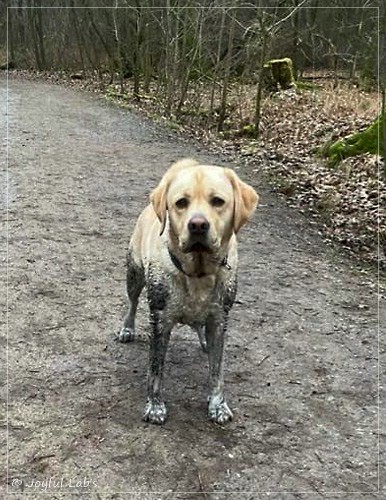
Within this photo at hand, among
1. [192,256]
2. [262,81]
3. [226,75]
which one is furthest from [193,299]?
[262,81]

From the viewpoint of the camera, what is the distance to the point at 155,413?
→ 164 inches

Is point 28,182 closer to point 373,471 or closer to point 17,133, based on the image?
point 17,133

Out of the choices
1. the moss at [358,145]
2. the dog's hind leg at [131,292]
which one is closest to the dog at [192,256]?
the dog's hind leg at [131,292]

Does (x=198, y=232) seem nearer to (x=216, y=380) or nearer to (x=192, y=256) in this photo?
(x=192, y=256)

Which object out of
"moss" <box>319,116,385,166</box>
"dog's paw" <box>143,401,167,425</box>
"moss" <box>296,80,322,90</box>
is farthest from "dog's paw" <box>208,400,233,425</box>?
"moss" <box>296,80,322,90</box>

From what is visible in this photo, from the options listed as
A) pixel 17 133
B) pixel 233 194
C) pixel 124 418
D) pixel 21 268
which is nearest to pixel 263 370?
pixel 124 418

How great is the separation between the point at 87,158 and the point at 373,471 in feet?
31.6

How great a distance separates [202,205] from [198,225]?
0.12 m

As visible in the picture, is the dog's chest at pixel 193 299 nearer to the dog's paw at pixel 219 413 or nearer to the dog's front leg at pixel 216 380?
the dog's front leg at pixel 216 380

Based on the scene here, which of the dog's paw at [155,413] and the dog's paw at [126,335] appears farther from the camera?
the dog's paw at [126,335]

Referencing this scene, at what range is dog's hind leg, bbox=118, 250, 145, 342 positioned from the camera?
4752 millimetres

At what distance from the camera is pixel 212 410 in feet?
13.9

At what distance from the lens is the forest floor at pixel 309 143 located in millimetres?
9070

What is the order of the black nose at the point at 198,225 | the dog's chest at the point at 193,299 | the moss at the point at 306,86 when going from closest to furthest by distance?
1. the black nose at the point at 198,225
2. the dog's chest at the point at 193,299
3. the moss at the point at 306,86
